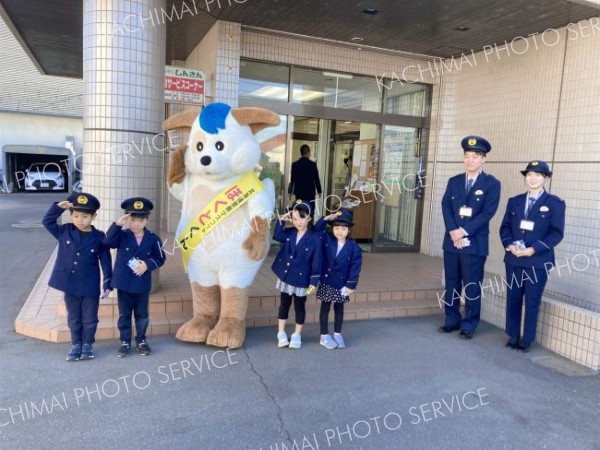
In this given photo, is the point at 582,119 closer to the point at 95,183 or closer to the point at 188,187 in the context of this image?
the point at 188,187

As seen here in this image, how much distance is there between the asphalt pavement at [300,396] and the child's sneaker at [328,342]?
53 millimetres

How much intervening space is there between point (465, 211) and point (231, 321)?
266cm

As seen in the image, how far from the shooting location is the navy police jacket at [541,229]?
463cm

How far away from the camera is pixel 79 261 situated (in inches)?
156

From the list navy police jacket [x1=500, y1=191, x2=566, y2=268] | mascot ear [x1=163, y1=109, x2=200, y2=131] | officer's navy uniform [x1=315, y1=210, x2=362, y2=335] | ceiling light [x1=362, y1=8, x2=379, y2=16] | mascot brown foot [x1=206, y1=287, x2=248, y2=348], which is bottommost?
mascot brown foot [x1=206, y1=287, x2=248, y2=348]

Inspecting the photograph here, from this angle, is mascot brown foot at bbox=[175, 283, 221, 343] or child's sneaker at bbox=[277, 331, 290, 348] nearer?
mascot brown foot at bbox=[175, 283, 221, 343]

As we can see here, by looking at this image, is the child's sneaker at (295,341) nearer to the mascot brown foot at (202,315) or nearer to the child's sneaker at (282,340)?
the child's sneaker at (282,340)

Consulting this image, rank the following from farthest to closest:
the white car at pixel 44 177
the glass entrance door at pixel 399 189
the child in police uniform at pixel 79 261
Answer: the white car at pixel 44 177, the glass entrance door at pixel 399 189, the child in police uniform at pixel 79 261

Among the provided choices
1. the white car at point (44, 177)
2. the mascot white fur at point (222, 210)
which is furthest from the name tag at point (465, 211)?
the white car at point (44, 177)

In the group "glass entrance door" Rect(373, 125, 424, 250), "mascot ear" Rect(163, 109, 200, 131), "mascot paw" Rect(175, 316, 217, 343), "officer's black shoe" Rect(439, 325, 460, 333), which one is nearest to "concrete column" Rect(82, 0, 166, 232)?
"mascot ear" Rect(163, 109, 200, 131)

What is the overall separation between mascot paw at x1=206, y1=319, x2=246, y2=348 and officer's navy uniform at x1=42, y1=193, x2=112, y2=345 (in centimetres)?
104

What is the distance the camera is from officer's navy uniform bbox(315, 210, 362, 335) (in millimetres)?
4469

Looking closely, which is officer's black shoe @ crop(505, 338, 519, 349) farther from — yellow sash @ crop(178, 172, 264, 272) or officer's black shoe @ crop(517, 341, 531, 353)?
yellow sash @ crop(178, 172, 264, 272)

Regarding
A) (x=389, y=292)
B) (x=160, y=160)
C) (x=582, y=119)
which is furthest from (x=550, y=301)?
(x=160, y=160)
